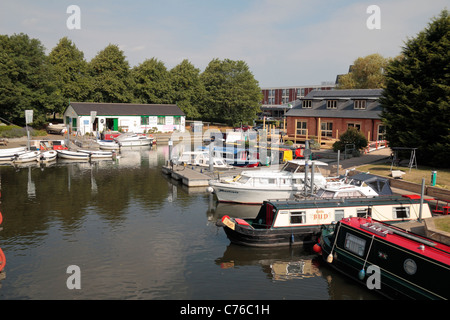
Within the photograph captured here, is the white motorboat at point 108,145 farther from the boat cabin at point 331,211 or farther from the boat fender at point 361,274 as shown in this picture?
the boat fender at point 361,274

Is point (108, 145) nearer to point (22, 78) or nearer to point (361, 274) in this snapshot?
point (22, 78)

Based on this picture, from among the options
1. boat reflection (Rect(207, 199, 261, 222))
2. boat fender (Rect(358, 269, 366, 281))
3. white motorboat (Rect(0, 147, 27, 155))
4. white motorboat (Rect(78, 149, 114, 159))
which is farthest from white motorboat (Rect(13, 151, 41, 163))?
boat fender (Rect(358, 269, 366, 281))

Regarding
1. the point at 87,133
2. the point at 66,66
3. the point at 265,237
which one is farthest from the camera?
the point at 66,66

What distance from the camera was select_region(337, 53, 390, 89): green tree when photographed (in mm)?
85344

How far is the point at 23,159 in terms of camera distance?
1932 inches

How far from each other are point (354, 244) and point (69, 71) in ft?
283

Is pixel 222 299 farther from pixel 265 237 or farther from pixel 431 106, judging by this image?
pixel 431 106

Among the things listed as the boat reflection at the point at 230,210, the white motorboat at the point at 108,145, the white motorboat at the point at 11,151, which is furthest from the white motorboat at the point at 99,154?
the boat reflection at the point at 230,210

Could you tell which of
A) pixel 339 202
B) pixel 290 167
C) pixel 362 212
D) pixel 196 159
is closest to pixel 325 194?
pixel 339 202

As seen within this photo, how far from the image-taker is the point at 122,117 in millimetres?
78250

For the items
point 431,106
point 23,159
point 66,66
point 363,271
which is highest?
point 66,66

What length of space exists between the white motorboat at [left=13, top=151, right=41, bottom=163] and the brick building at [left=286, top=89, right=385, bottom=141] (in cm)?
3820
